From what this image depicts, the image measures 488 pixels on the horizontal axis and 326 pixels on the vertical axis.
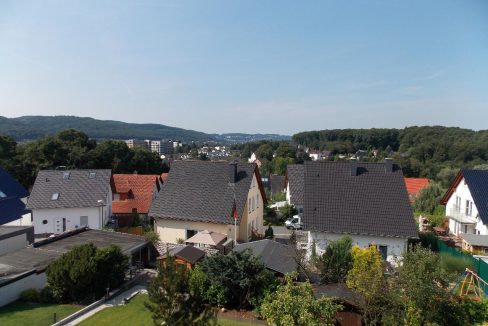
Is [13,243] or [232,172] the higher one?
[232,172]

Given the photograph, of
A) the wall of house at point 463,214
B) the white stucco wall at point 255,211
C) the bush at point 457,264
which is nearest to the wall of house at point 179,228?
the white stucco wall at point 255,211

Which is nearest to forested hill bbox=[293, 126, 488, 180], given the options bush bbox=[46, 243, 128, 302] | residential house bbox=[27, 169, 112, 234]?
residential house bbox=[27, 169, 112, 234]

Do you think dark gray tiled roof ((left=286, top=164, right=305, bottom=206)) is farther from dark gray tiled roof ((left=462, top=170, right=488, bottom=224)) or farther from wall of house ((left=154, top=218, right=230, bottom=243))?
wall of house ((left=154, top=218, right=230, bottom=243))

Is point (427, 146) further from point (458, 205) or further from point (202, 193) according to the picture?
point (202, 193)

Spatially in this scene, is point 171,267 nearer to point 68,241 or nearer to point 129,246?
point 129,246

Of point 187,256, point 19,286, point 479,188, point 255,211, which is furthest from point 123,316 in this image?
point 479,188

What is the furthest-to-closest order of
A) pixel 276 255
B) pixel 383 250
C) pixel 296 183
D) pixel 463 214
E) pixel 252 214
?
1. pixel 296 183
2. pixel 463 214
3. pixel 252 214
4. pixel 383 250
5. pixel 276 255

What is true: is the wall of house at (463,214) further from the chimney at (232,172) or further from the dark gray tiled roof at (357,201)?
the chimney at (232,172)

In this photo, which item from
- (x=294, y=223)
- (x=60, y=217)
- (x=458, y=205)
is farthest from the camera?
(x=294, y=223)
